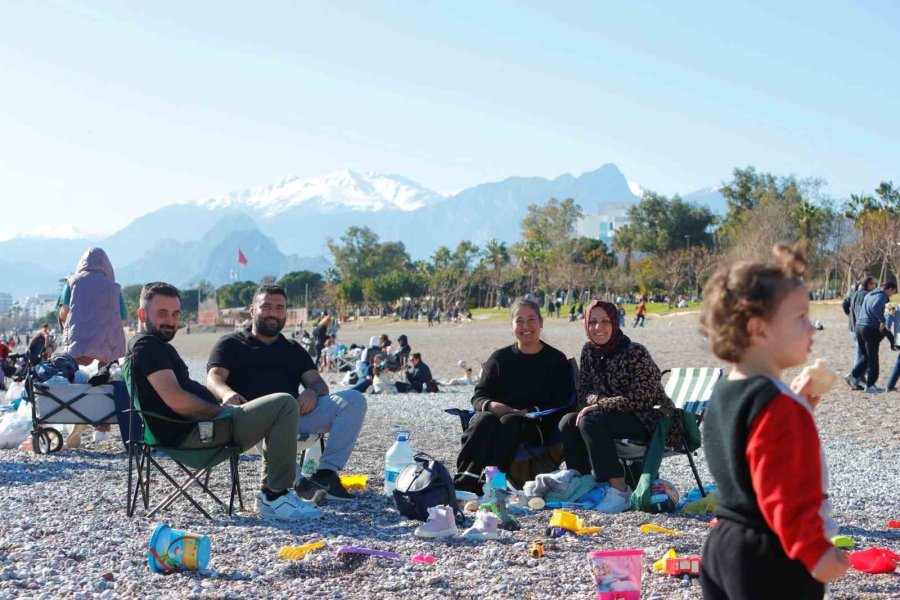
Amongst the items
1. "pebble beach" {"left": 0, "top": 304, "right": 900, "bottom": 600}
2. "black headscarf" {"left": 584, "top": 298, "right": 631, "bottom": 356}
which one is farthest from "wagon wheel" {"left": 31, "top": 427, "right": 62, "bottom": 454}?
"black headscarf" {"left": 584, "top": 298, "right": 631, "bottom": 356}

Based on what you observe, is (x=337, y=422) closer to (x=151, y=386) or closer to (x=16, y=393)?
(x=151, y=386)

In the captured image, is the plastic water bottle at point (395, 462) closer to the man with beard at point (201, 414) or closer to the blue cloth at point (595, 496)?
the man with beard at point (201, 414)

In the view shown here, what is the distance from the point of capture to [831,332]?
27.5 metres

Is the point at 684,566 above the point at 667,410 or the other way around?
the other way around

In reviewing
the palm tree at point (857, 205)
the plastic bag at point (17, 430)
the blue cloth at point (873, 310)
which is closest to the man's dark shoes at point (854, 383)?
the blue cloth at point (873, 310)

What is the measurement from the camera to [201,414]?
216 inches

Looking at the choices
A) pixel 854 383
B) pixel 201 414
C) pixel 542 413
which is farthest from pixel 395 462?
pixel 854 383

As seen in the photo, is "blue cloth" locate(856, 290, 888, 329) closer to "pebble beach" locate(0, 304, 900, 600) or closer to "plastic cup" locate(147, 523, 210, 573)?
"pebble beach" locate(0, 304, 900, 600)

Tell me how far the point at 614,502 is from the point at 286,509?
6.46ft

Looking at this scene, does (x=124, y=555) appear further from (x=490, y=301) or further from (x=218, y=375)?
(x=490, y=301)

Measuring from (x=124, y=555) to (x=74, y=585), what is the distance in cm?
48

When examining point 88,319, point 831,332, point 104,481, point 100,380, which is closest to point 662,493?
point 104,481

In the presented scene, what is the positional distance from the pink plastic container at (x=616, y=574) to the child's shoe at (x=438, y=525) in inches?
55.2

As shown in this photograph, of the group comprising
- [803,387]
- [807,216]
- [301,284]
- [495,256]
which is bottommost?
[803,387]
